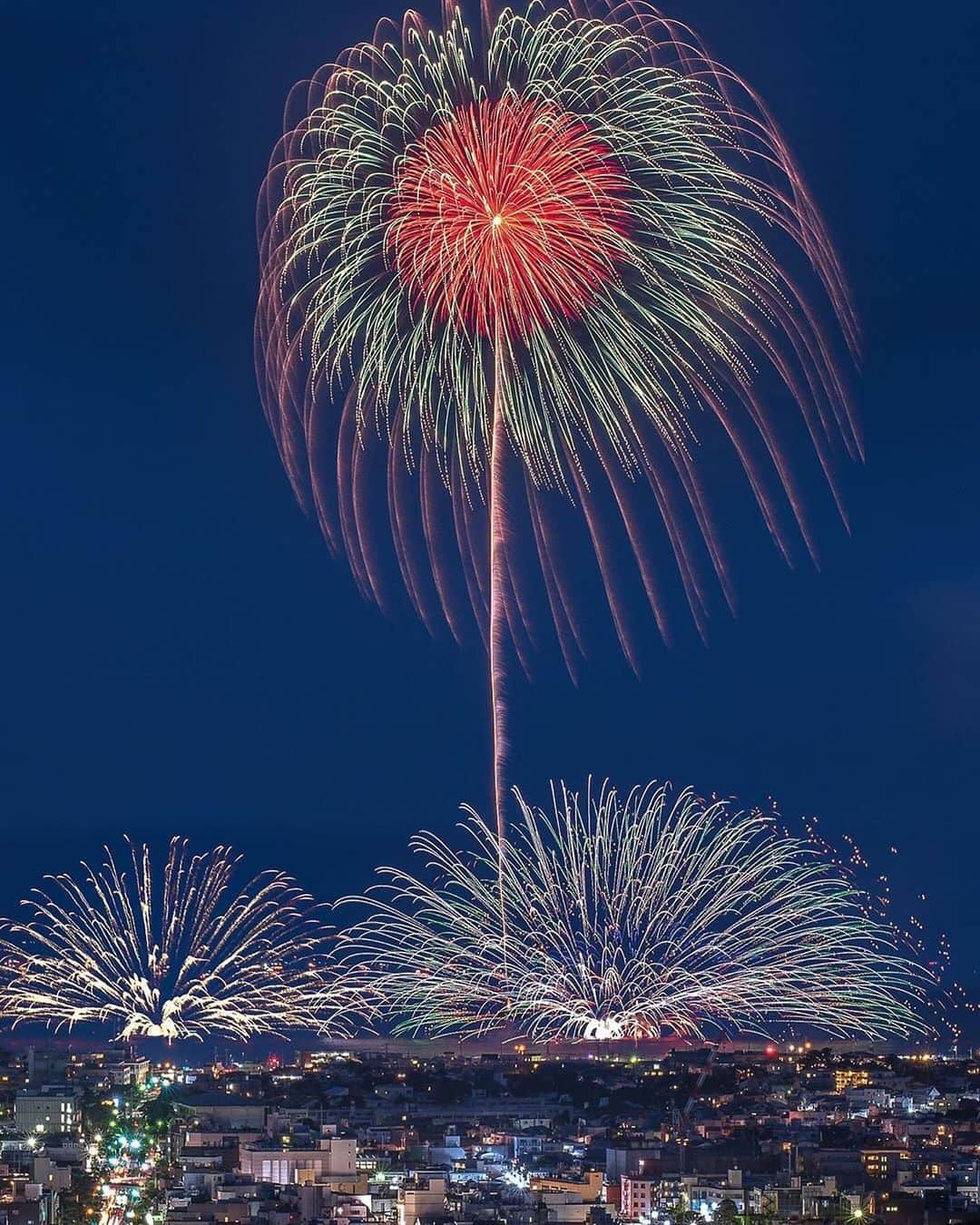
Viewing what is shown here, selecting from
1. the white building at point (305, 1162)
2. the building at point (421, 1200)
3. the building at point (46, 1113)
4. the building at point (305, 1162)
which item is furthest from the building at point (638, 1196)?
the building at point (46, 1113)

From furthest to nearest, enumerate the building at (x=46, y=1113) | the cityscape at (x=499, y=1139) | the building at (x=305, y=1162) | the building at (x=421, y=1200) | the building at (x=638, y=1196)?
the building at (x=46, y=1113), the building at (x=305, y=1162), the building at (x=638, y=1196), the cityscape at (x=499, y=1139), the building at (x=421, y=1200)

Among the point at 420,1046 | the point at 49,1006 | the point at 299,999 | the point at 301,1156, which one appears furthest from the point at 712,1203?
the point at 420,1046

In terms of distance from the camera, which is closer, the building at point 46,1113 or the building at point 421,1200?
the building at point 421,1200

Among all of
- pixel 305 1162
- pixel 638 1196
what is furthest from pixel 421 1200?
pixel 305 1162

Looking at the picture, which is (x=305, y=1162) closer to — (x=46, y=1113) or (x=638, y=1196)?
(x=638, y=1196)

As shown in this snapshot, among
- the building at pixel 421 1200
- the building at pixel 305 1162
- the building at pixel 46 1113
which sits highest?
the building at pixel 46 1113

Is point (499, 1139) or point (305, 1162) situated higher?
point (499, 1139)

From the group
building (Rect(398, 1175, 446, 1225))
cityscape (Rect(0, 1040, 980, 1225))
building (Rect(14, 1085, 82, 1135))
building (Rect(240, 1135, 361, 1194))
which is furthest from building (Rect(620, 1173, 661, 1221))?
building (Rect(14, 1085, 82, 1135))

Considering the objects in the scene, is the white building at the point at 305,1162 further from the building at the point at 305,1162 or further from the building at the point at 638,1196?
the building at the point at 638,1196

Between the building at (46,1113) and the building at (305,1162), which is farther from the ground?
the building at (46,1113)

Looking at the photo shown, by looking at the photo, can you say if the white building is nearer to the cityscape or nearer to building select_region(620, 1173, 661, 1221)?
the cityscape

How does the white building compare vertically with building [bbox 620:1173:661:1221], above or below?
above
